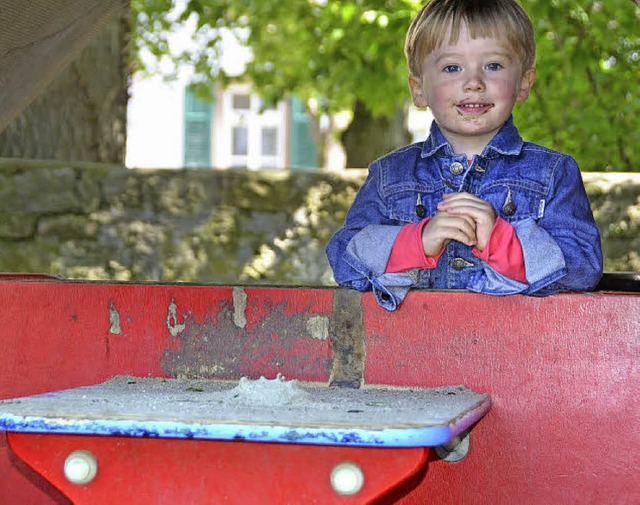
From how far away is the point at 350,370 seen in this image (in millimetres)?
2379

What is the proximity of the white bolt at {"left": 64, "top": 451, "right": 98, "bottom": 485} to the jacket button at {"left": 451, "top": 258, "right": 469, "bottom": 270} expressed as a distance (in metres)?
1.09

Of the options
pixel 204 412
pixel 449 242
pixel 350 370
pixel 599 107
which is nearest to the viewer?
pixel 204 412

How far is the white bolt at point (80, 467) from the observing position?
181 cm

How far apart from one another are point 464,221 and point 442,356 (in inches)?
11.7

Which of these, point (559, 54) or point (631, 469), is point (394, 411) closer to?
point (631, 469)

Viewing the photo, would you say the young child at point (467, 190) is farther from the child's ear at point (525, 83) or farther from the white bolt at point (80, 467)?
the white bolt at point (80, 467)

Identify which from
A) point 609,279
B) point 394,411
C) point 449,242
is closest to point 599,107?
point 609,279

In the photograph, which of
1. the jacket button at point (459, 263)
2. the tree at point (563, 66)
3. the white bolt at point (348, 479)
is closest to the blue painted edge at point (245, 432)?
the white bolt at point (348, 479)

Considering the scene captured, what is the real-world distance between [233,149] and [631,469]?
19280 millimetres

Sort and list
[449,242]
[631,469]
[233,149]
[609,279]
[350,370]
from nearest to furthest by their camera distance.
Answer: [631,469] < [350,370] < [449,242] < [609,279] < [233,149]

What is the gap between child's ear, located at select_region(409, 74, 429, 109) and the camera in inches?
111

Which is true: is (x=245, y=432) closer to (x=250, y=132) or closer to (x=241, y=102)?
(x=250, y=132)

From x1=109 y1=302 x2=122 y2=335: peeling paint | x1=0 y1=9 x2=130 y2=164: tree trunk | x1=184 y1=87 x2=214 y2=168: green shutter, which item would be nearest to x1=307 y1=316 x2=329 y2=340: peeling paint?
x1=109 y1=302 x2=122 y2=335: peeling paint

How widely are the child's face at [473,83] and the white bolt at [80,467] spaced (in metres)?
1.30
